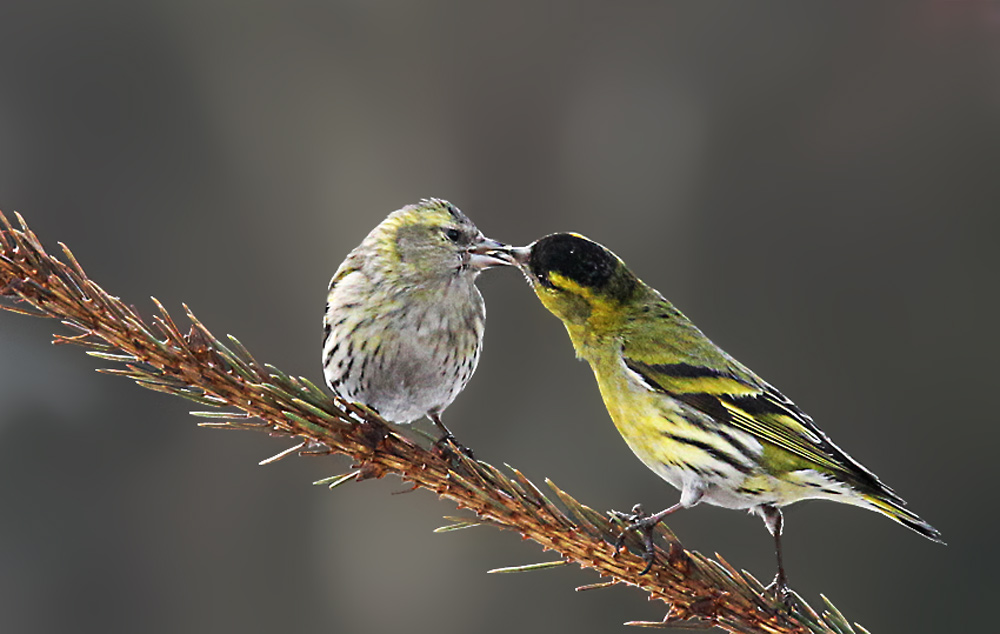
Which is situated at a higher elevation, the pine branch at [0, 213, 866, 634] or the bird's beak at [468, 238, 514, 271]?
the bird's beak at [468, 238, 514, 271]

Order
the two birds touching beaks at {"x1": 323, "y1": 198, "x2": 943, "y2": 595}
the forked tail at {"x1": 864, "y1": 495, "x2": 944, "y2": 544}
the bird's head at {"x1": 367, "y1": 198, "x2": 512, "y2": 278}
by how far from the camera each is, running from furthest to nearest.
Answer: the bird's head at {"x1": 367, "y1": 198, "x2": 512, "y2": 278}
the two birds touching beaks at {"x1": 323, "y1": 198, "x2": 943, "y2": 595}
the forked tail at {"x1": 864, "y1": 495, "x2": 944, "y2": 544}

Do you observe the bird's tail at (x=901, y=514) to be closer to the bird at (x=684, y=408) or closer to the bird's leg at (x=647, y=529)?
the bird at (x=684, y=408)

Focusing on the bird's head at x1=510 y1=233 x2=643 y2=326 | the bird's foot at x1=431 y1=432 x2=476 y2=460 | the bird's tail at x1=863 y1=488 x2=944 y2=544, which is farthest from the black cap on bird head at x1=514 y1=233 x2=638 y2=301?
the bird's tail at x1=863 y1=488 x2=944 y2=544

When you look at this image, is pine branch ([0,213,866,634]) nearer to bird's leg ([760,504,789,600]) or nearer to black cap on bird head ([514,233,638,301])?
bird's leg ([760,504,789,600])

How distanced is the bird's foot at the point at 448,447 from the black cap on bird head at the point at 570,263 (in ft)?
0.55

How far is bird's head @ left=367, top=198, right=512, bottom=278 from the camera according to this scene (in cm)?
91

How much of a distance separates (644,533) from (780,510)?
158 millimetres

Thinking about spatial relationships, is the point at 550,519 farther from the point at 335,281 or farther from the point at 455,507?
the point at 335,281

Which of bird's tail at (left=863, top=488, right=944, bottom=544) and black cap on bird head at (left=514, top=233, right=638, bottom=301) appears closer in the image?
bird's tail at (left=863, top=488, right=944, bottom=544)

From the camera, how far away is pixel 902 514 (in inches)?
28.4

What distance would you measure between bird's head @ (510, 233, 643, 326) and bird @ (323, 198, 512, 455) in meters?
0.04

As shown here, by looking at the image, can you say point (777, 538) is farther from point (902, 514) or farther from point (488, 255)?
point (488, 255)

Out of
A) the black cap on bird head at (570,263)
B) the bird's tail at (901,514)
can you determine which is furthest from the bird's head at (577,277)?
the bird's tail at (901,514)

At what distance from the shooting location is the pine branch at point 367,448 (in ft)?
2.27
